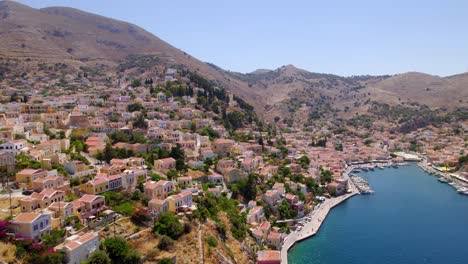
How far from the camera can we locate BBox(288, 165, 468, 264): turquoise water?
2978cm

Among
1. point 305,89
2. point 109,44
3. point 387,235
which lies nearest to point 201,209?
point 387,235

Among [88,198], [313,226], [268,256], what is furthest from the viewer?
[313,226]

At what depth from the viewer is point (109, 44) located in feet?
360

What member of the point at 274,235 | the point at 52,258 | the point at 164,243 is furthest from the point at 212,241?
the point at 52,258

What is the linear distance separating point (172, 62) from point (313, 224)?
70.7 metres

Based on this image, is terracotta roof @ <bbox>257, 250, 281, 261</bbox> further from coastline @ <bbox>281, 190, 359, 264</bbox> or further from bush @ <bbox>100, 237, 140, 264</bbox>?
bush @ <bbox>100, 237, 140, 264</bbox>

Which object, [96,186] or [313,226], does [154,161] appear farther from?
[313,226]

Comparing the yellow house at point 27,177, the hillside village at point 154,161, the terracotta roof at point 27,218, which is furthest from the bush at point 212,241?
the yellow house at point 27,177

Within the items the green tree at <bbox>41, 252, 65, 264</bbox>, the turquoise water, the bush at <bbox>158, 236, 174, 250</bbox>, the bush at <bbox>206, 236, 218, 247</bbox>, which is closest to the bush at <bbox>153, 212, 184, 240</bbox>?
the bush at <bbox>158, 236, 174, 250</bbox>

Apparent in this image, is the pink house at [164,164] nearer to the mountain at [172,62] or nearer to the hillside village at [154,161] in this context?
the hillside village at [154,161]

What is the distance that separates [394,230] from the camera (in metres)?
35.6

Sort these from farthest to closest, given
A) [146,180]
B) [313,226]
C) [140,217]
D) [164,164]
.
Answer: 1. [313,226]
2. [164,164]
3. [146,180]
4. [140,217]

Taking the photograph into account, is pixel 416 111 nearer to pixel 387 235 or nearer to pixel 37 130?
pixel 387 235

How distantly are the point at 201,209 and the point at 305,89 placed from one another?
11547cm
